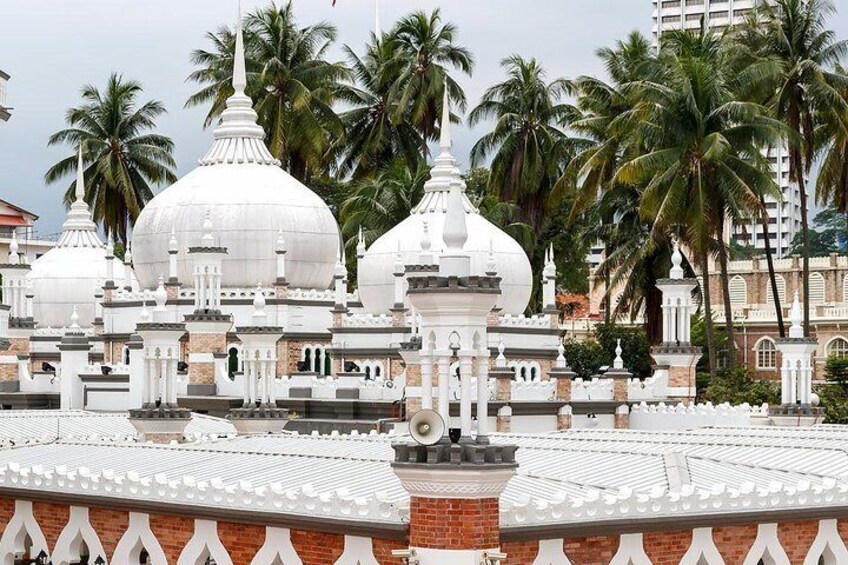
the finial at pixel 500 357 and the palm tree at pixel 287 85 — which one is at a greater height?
the palm tree at pixel 287 85

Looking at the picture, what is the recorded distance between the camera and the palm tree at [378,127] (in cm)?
7975

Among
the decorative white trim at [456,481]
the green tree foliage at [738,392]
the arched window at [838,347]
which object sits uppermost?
the arched window at [838,347]

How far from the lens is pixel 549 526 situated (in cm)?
1898

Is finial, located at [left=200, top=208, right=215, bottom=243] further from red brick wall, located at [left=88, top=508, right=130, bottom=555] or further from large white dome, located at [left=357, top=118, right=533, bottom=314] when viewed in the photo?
red brick wall, located at [left=88, top=508, right=130, bottom=555]

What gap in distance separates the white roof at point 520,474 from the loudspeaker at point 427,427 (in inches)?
51.3

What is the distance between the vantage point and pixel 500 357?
48438 mm

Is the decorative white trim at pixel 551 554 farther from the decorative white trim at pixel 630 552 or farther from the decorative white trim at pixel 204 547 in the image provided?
the decorative white trim at pixel 204 547

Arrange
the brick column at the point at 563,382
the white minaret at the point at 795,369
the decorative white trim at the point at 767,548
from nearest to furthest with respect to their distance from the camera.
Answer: the decorative white trim at the point at 767,548 < the white minaret at the point at 795,369 < the brick column at the point at 563,382

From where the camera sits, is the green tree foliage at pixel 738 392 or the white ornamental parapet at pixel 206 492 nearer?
the white ornamental parapet at pixel 206 492

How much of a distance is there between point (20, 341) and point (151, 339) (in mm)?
28292

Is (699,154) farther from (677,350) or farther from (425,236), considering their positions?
(425,236)

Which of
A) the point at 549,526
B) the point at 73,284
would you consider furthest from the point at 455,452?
the point at 73,284

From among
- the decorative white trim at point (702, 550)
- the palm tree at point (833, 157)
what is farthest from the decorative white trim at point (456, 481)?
the palm tree at point (833, 157)

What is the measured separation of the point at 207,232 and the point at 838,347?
54649 millimetres
